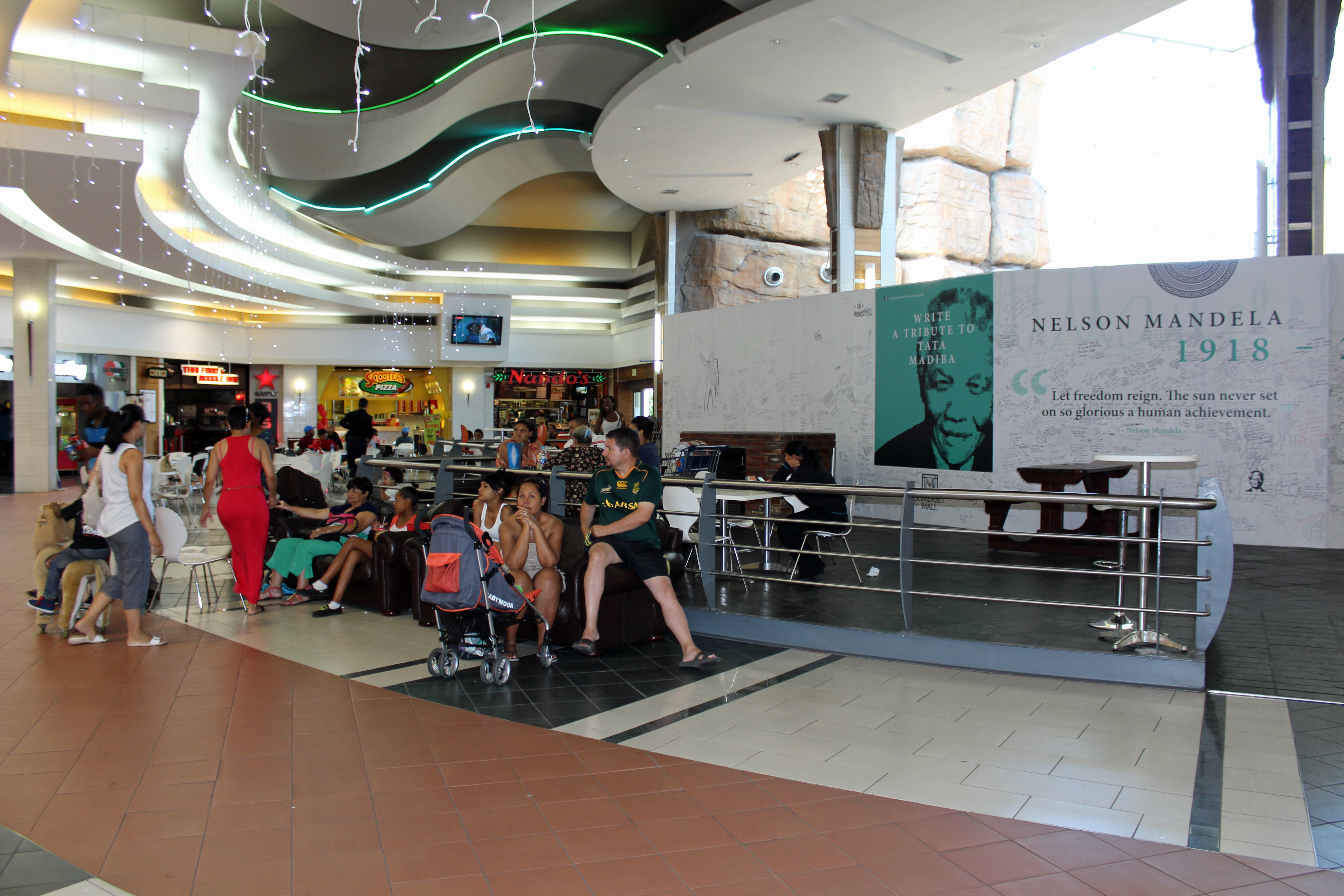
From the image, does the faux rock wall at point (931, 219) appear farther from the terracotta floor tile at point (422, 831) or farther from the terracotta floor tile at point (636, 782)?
the terracotta floor tile at point (422, 831)

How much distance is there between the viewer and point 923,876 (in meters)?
2.37

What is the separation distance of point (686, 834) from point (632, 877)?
296 millimetres

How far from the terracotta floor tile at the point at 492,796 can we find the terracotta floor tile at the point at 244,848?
49 cm

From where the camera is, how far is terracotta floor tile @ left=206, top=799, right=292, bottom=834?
104 inches

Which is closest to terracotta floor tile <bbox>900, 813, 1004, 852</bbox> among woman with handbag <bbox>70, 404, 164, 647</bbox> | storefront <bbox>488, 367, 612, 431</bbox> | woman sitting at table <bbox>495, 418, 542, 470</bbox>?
woman with handbag <bbox>70, 404, 164, 647</bbox>

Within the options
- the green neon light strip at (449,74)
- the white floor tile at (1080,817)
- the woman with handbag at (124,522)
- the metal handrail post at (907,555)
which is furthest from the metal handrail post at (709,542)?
the green neon light strip at (449,74)

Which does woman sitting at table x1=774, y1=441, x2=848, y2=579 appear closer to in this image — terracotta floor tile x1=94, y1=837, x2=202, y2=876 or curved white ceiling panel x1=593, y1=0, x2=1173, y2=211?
terracotta floor tile x1=94, y1=837, x2=202, y2=876

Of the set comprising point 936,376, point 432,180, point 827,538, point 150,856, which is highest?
point 432,180

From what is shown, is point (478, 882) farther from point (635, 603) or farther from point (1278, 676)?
point (1278, 676)

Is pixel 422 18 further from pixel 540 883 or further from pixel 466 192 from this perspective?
pixel 540 883

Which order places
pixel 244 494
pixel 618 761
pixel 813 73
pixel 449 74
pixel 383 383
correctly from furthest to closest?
pixel 383 383 → pixel 449 74 → pixel 813 73 → pixel 244 494 → pixel 618 761

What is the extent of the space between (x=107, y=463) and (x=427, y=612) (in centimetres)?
207

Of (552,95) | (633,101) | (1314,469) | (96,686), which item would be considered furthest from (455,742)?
(552,95)

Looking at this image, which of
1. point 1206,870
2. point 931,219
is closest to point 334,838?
point 1206,870
